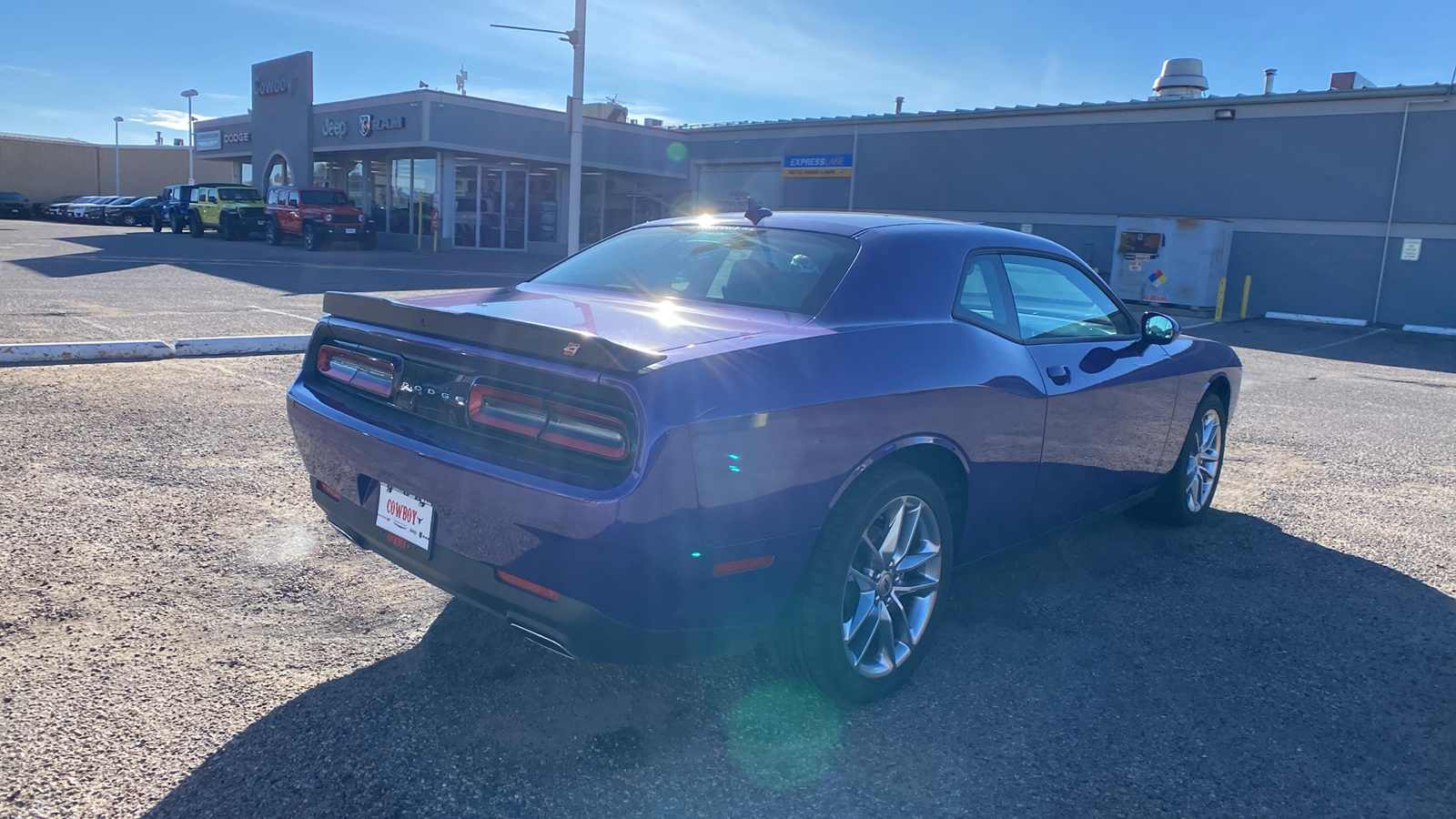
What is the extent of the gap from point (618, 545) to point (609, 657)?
0.33m

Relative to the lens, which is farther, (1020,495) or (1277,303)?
(1277,303)

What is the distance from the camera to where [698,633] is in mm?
2574

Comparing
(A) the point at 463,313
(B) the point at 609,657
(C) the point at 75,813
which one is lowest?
(C) the point at 75,813

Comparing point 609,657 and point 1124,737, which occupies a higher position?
point 609,657

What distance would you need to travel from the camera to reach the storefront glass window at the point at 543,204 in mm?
33031

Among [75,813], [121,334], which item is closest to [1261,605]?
[75,813]

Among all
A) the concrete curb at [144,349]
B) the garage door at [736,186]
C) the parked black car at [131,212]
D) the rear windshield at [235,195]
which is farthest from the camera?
the parked black car at [131,212]

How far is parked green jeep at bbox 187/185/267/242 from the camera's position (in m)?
32.1

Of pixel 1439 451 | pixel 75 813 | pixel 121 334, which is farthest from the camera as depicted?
pixel 121 334

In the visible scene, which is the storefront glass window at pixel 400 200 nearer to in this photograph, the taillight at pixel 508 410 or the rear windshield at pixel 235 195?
the rear windshield at pixel 235 195

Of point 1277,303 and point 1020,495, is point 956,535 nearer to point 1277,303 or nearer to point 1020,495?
point 1020,495

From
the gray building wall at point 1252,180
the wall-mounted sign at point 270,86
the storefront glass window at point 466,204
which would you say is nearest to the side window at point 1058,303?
the gray building wall at point 1252,180

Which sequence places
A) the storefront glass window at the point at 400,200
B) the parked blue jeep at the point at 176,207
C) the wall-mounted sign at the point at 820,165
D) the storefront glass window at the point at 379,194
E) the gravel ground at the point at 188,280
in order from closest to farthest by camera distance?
the gravel ground at the point at 188,280 < the wall-mounted sign at the point at 820,165 < the storefront glass window at the point at 400,200 < the storefront glass window at the point at 379,194 < the parked blue jeep at the point at 176,207

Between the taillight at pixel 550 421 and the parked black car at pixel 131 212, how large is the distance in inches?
2080
